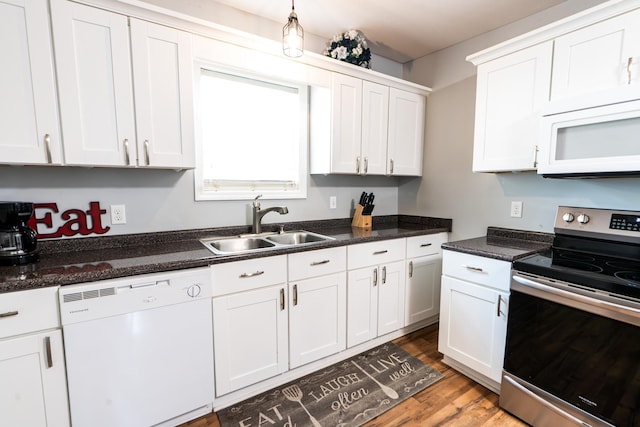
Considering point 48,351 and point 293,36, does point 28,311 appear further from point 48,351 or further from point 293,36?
point 293,36

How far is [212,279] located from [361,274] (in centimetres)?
107

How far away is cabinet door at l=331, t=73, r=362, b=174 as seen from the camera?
2.31 meters

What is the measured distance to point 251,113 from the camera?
230 cm

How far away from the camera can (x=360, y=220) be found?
2709 mm

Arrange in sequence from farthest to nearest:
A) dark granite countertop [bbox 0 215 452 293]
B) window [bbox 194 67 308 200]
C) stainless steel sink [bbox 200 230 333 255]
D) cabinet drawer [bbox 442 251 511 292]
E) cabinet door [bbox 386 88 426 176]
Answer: cabinet door [bbox 386 88 426 176] → window [bbox 194 67 308 200] → stainless steel sink [bbox 200 230 333 255] → cabinet drawer [bbox 442 251 511 292] → dark granite countertop [bbox 0 215 452 293]

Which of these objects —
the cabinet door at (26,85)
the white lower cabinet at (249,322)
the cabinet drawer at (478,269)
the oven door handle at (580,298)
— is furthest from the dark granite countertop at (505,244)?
the cabinet door at (26,85)

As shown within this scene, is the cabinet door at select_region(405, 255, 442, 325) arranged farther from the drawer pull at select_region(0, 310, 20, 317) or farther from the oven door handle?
the drawer pull at select_region(0, 310, 20, 317)

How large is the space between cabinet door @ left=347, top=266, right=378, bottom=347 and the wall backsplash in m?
0.71

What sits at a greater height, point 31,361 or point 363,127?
point 363,127

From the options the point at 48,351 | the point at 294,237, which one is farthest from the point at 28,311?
the point at 294,237

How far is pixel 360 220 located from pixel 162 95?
1797 mm

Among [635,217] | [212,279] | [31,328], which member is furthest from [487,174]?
[31,328]

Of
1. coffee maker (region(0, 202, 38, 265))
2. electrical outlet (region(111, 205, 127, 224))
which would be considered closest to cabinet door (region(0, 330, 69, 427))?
coffee maker (region(0, 202, 38, 265))

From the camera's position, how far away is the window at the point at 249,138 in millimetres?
2119
